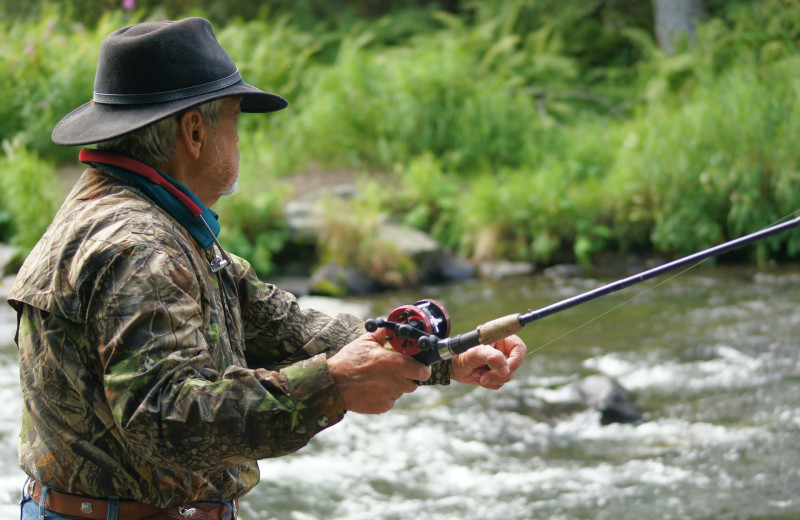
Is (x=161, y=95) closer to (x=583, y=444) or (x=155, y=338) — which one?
(x=155, y=338)

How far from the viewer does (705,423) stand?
5.91 m

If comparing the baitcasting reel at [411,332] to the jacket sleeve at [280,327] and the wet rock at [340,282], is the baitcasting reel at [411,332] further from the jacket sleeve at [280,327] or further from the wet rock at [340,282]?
the wet rock at [340,282]

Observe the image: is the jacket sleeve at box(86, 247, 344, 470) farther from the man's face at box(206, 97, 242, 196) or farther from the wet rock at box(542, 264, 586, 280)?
the wet rock at box(542, 264, 586, 280)

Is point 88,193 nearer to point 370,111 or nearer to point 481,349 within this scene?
point 481,349

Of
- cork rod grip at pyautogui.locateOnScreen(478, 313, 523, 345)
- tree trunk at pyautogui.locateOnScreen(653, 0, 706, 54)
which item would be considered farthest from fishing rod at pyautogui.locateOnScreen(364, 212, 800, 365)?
tree trunk at pyautogui.locateOnScreen(653, 0, 706, 54)

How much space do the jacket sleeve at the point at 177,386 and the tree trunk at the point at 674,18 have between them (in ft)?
48.4

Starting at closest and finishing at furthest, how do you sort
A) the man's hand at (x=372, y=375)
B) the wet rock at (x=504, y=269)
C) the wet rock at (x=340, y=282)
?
the man's hand at (x=372, y=375) < the wet rock at (x=340, y=282) < the wet rock at (x=504, y=269)

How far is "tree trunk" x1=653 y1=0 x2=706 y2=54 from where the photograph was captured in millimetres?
15414

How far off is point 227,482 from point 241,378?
45cm

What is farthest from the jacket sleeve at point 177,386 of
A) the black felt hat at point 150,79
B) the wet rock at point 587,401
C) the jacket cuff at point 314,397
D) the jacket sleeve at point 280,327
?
the wet rock at point 587,401

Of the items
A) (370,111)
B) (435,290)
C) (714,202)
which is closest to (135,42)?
(435,290)

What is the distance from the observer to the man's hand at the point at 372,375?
5.98ft

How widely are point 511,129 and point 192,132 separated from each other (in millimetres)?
11103

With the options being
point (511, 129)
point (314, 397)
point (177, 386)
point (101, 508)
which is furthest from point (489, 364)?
point (511, 129)
